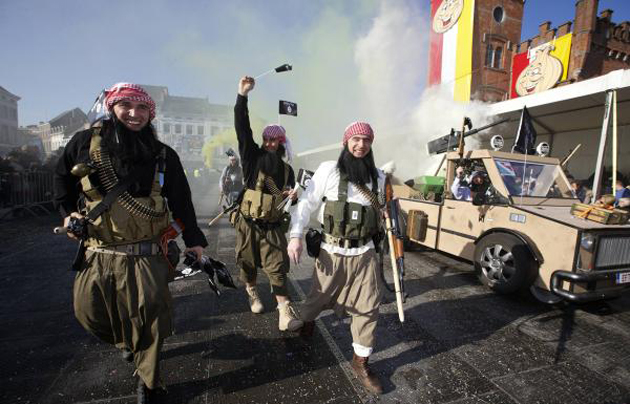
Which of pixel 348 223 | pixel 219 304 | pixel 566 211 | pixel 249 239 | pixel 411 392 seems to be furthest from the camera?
pixel 566 211

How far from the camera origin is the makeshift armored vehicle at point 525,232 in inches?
131

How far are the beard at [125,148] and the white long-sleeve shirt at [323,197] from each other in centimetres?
112

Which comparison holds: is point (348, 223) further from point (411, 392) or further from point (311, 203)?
point (411, 392)

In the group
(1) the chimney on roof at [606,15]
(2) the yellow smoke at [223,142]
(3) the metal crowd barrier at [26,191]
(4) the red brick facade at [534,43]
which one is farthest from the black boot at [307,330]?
(2) the yellow smoke at [223,142]

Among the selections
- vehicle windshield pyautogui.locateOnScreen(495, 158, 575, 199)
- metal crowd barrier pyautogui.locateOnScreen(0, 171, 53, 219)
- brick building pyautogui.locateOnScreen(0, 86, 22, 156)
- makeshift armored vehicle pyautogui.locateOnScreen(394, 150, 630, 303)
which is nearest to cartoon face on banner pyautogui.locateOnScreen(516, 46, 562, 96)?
vehicle windshield pyautogui.locateOnScreen(495, 158, 575, 199)

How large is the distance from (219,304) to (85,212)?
2083 mm

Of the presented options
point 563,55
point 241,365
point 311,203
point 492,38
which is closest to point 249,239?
point 311,203

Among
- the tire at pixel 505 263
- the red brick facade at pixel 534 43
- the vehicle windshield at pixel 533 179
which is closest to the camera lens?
the tire at pixel 505 263

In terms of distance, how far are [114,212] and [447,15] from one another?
84.3ft

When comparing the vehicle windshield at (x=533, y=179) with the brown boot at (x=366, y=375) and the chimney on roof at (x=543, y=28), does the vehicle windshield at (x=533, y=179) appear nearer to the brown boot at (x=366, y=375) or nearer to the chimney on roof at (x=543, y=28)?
the brown boot at (x=366, y=375)

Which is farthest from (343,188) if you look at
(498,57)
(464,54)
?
(498,57)

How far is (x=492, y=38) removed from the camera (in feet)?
69.4

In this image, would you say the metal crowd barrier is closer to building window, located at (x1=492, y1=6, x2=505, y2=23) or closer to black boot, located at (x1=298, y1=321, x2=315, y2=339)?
black boot, located at (x1=298, y1=321, x2=315, y2=339)

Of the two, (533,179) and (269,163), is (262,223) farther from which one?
(533,179)
